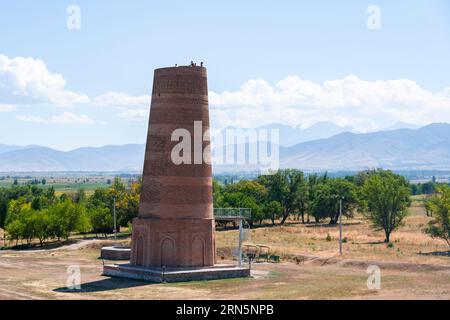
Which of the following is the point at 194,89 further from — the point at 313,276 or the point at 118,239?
the point at 118,239

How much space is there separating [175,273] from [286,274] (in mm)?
8569

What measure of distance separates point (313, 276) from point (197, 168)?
10.4 metres

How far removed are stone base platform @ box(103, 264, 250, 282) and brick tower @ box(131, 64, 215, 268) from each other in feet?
3.03

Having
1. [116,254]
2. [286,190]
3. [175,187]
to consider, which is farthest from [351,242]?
[286,190]

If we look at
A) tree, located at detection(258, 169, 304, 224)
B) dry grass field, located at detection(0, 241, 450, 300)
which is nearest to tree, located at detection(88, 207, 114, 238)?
dry grass field, located at detection(0, 241, 450, 300)

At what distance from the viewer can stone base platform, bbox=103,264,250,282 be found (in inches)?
1702

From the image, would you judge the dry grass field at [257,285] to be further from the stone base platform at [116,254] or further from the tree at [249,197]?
the tree at [249,197]

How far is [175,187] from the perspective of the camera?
45.3 m

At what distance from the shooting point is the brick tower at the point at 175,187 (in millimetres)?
45312

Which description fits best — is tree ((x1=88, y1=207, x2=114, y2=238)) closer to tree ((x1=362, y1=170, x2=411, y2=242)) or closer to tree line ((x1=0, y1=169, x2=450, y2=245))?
tree line ((x1=0, y1=169, x2=450, y2=245))

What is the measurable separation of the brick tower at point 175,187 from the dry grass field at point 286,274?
2846mm

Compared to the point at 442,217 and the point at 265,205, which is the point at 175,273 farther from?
the point at 265,205

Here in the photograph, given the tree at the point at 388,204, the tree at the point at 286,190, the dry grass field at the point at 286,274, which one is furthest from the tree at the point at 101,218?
the tree at the point at 388,204

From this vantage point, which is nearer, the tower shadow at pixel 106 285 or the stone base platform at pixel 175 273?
the tower shadow at pixel 106 285
